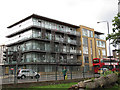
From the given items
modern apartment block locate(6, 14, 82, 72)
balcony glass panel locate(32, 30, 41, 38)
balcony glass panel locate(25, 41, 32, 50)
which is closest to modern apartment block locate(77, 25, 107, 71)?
modern apartment block locate(6, 14, 82, 72)

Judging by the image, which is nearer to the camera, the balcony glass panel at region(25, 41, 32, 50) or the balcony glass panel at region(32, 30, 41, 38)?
the balcony glass panel at region(25, 41, 32, 50)

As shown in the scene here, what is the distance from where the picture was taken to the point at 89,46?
54.4 m

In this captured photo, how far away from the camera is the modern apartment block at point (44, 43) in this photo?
3881cm

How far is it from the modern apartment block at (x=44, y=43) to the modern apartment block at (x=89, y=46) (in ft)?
8.40

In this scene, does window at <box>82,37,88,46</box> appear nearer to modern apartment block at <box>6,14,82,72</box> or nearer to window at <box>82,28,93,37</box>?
window at <box>82,28,93,37</box>

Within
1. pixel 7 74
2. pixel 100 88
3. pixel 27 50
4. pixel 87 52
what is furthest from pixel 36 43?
pixel 100 88

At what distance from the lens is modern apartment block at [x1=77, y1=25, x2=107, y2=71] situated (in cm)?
5181

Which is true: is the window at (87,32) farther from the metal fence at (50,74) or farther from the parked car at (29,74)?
the parked car at (29,74)

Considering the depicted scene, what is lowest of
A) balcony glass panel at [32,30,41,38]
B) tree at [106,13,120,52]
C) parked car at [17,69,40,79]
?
parked car at [17,69,40,79]

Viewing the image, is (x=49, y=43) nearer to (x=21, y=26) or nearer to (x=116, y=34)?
(x=21, y=26)

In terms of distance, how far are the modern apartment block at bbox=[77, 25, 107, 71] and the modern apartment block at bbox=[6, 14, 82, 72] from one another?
2561 mm

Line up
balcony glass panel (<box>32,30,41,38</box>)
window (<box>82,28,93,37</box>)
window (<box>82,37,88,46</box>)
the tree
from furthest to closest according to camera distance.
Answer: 1. window (<box>82,28,93,37</box>)
2. window (<box>82,37,88,46</box>)
3. balcony glass panel (<box>32,30,41,38</box>)
4. the tree

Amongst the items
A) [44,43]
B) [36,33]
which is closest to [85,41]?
[44,43]

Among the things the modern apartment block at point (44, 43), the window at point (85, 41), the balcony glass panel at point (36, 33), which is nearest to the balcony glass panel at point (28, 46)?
the modern apartment block at point (44, 43)
